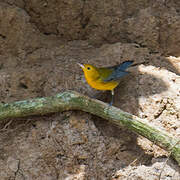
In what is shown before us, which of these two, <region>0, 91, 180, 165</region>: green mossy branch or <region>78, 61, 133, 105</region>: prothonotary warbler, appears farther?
<region>78, 61, 133, 105</region>: prothonotary warbler

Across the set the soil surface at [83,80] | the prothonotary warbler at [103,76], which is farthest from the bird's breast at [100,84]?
the soil surface at [83,80]

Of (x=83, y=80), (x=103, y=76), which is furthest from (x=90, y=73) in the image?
(x=83, y=80)

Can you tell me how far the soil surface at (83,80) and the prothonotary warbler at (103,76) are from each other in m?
0.21

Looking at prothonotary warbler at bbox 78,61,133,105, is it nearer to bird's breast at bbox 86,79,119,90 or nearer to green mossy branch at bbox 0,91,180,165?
bird's breast at bbox 86,79,119,90

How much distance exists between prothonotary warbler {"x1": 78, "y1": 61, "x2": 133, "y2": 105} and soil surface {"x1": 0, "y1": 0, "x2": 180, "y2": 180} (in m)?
0.21

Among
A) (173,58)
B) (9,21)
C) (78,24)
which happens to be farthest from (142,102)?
(9,21)

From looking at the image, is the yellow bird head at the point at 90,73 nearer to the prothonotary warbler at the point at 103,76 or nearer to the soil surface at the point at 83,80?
the prothonotary warbler at the point at 103,76

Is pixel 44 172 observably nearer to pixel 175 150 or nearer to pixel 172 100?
pixel 175 150

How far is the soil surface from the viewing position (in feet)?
10.8

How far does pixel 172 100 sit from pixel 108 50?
1244mm

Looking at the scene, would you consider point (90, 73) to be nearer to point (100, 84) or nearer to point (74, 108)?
point (100, 84)

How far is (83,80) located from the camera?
4.01 metres

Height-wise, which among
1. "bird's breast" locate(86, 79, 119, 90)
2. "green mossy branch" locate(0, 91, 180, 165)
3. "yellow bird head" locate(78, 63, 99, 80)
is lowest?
"green mossy branch" locate(0, 91, 180, 165)

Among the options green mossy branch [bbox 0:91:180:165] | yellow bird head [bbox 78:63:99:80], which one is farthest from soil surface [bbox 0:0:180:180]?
yellow bird head [bbox 78:63:99:80]
